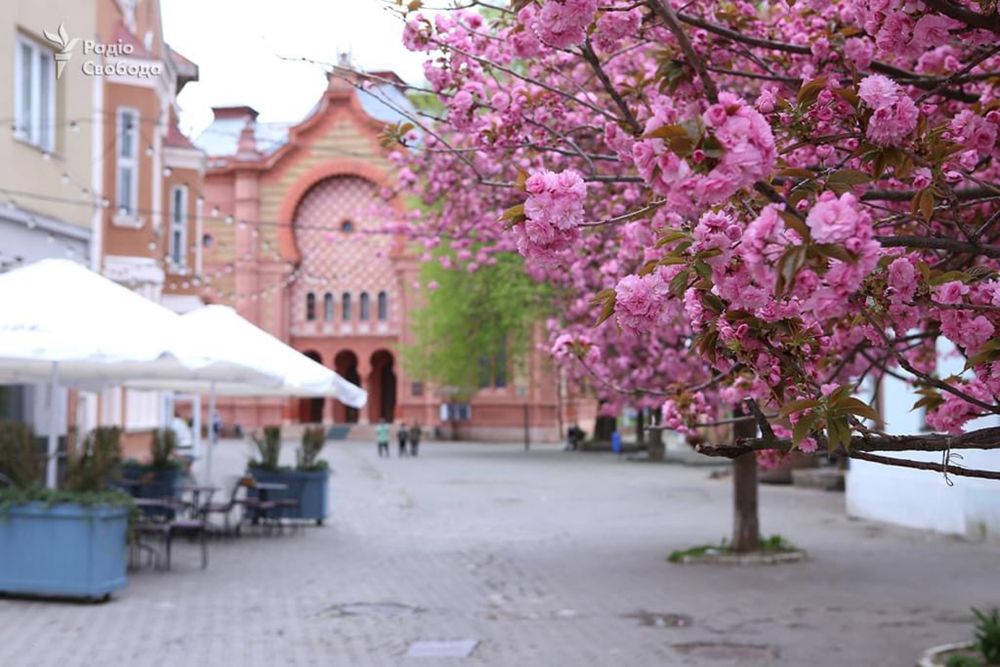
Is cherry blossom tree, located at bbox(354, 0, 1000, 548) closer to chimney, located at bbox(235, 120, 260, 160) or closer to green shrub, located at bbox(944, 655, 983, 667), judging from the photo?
green shrub, located at bbox(944, 655, 983, 667)

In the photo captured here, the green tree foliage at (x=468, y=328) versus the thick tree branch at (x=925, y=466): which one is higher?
the green tree foliage at (x=468, y=328)

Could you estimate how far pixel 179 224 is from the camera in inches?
1152

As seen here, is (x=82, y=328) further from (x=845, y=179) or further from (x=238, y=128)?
(x=238, y=128)

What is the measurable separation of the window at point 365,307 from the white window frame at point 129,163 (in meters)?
41.0

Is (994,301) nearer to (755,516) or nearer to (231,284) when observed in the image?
(755,516)

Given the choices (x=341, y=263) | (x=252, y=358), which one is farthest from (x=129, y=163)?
(x=341, y=263)

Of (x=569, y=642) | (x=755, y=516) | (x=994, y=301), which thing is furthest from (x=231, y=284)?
(x=994, y=301)

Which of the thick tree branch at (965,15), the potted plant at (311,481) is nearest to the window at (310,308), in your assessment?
the potted plant at (311,481)

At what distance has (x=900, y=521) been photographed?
65.6ft

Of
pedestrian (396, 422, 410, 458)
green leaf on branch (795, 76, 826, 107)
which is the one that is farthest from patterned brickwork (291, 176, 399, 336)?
green leaf on branch (795, 76, 826, 107)

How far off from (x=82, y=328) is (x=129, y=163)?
13.9 meters

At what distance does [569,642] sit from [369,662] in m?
1.75

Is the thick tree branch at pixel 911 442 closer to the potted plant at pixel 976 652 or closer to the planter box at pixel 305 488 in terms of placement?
the potted plant at pixel 976 652

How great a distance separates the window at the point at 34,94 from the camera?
58.4 feet
